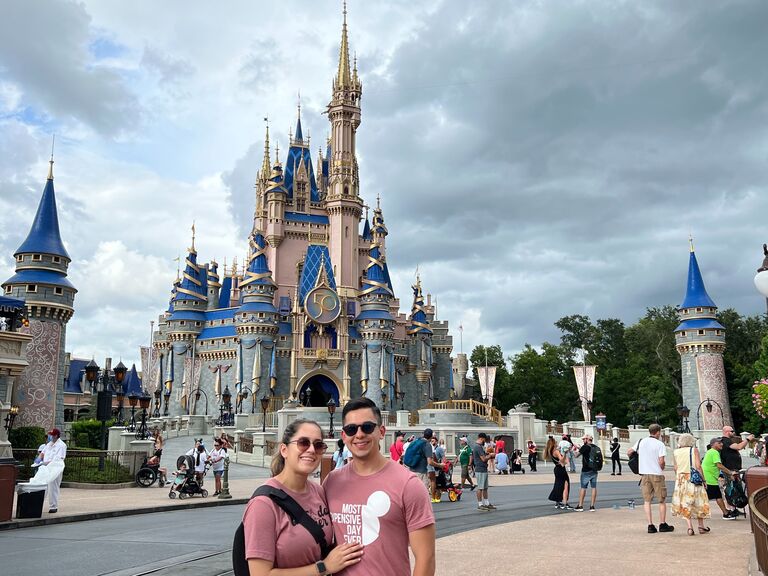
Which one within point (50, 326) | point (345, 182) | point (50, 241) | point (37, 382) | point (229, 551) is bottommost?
point (229, 551)

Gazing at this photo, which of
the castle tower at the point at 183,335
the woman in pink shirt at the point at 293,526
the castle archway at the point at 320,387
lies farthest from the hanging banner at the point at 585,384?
the woman in pink shirt at the point at 293,526

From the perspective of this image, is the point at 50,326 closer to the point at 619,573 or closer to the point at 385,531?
the point at 619,573

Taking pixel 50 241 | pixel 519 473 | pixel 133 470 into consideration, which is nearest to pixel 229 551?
A: pixel 133 470

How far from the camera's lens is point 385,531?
386 centimetres

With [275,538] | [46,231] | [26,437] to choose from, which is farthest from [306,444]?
[46,231]

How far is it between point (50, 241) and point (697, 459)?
4087cm

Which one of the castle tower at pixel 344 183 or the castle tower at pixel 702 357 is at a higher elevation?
the castle tower at pixel 344 183

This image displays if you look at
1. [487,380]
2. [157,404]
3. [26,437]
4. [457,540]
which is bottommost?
[457,540]

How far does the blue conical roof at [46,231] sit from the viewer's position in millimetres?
42531

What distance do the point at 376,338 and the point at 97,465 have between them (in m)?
40.4

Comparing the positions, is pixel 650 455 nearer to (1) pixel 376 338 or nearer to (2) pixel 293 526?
(2) pixel 293 526

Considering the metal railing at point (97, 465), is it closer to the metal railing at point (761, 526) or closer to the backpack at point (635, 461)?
the backpack at point (635, 461)

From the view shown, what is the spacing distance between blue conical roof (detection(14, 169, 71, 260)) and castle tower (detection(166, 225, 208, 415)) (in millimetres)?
22974

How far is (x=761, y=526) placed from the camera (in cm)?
665
